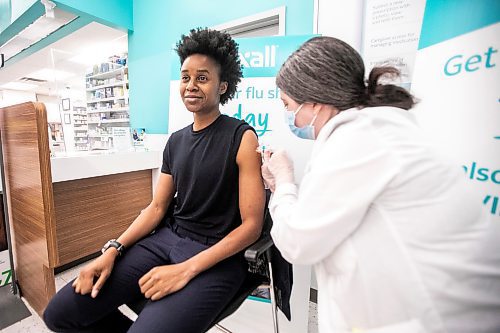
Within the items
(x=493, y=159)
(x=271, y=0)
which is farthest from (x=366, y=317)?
(x=271, y=0)

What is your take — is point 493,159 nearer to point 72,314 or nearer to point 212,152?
point 212,152

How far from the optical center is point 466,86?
0.94 m

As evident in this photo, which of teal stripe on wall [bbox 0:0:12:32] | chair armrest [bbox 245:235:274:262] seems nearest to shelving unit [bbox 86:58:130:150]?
teal stripe on wall [bbox 0:0:12:32]

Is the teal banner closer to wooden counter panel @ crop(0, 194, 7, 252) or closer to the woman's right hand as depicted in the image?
the woman's right hand

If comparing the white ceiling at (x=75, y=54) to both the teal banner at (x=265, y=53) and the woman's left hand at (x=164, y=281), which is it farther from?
the woman's left hand at (x=164, y=281)

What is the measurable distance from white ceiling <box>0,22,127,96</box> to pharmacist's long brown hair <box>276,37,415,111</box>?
8.89 ft

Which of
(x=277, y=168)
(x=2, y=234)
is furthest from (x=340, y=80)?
(x=2, y=234)

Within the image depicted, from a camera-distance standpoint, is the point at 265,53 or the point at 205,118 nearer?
the point at 205,118

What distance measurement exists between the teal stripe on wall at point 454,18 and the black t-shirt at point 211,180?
801 mm

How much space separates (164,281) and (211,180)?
41cm

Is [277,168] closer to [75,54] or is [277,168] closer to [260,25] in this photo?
[260,25]

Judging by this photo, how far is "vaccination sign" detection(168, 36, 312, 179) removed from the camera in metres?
1.57

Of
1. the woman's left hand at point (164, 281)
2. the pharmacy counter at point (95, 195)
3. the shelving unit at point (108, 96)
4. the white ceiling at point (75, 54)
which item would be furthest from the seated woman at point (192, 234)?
the shelving unit at point (108, 96)

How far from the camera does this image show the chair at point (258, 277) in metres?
0.93
